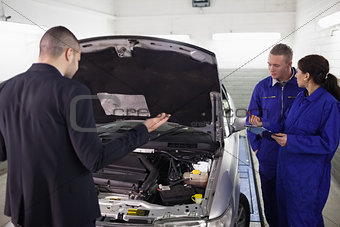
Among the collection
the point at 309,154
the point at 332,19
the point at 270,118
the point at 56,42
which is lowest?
the point at 309,154

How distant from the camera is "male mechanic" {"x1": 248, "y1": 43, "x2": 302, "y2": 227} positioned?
214 centimetres

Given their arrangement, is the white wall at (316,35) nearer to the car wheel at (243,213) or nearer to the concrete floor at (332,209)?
the concrete floor at (332,209)

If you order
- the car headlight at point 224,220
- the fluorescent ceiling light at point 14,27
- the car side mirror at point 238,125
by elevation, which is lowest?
the car headlight at point 224,220

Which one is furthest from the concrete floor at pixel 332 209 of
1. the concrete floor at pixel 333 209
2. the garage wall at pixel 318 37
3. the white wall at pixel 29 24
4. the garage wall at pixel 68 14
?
the garage wall at pixel 68 14

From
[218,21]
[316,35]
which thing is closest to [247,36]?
[218,21]

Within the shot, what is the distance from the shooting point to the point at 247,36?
7180mm

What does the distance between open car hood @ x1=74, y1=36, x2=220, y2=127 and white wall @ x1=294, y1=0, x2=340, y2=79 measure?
263 centimetres

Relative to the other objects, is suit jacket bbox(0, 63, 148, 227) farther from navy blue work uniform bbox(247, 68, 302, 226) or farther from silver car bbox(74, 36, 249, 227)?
navy blue work uniform bbox(247, 68, 302, 226)

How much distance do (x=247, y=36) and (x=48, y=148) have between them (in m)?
7.05

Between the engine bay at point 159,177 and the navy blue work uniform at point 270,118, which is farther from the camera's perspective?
the navy blue work uniform at point 270,118

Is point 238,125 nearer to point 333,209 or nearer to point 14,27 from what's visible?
point 333,209

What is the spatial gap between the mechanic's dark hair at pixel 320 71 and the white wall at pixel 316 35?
2212 mm

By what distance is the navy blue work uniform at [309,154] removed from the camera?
5.45ft

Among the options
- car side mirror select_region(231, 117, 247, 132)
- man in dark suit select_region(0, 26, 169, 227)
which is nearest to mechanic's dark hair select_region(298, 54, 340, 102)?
car side mirror select_region(231, 117, 247, 132)
